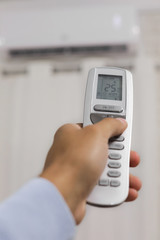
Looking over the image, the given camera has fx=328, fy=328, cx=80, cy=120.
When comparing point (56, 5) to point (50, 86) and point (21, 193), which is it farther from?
point (21, 193)

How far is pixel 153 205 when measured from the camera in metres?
1.00

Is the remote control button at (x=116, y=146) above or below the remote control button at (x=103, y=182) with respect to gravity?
above

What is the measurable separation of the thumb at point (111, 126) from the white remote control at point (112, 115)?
2 centimetres

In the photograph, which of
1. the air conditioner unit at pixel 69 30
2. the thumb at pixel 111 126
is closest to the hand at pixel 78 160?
the thumb at pixel 111 126

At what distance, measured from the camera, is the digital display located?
623 mm

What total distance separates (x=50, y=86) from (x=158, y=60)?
408 millimetres

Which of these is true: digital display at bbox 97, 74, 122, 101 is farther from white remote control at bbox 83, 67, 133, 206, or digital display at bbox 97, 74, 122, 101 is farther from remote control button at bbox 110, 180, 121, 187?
remote control button at bbox 110, 180, 121, 187

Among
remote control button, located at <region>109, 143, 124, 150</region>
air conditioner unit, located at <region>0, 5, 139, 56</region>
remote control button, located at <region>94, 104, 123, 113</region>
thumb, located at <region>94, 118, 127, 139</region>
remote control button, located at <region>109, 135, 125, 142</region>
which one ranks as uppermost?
air conditioner unit, located at <region>0, 5, 139, 56</region>

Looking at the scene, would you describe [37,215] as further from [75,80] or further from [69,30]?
[69,30]

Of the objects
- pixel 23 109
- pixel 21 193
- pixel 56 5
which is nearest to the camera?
pixel 21 193

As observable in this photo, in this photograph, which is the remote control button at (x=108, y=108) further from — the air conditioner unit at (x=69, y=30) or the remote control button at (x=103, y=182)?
the air conditioner unit at (x=69, y=30)

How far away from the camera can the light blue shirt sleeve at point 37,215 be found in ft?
1.19

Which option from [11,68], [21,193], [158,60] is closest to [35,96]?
[11,68]

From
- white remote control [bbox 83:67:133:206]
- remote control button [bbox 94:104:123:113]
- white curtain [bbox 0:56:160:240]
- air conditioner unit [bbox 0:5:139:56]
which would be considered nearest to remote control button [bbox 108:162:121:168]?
white remote control [bbox 83:67:133:206]
